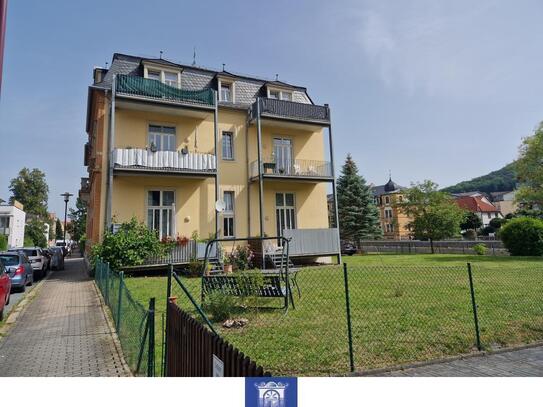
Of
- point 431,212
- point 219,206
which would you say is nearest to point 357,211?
point 431,212

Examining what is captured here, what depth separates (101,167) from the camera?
49.5 ft

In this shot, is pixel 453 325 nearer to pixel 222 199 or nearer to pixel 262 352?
pixel 262 352

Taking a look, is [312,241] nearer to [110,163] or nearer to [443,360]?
[110,163]

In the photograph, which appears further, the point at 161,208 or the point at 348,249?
the point at 348,249

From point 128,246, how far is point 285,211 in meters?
8.46

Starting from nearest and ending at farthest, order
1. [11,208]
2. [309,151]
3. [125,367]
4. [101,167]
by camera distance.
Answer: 1. [125,367]
2. [101,167]
3. [309,151]
4. [11,208]

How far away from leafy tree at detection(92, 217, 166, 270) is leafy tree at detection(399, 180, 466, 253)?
21490 millimetres

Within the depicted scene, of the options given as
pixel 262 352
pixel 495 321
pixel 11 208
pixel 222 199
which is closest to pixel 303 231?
pixel 222 199

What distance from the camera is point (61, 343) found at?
224 inches

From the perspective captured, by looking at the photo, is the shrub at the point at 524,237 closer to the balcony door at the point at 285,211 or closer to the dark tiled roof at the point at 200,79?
the balcony door at the point at 285,211

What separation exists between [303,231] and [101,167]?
935 centimetres

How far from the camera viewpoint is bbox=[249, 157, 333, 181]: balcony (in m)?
17.8
